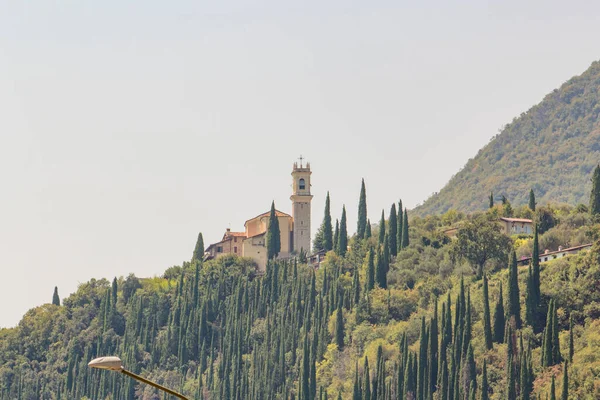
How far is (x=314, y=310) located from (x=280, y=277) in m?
8.74

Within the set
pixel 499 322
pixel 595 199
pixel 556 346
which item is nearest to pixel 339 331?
pixel 499 322

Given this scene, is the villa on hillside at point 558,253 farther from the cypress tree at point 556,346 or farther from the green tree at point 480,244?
the cypress tree at point 556,346

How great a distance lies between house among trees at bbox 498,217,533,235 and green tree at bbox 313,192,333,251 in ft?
47.6

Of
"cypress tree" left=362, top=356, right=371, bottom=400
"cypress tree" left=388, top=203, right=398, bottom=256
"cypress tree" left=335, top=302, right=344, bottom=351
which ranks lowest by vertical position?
"cypress tree" left=362, top=356, right=371, bottom=400

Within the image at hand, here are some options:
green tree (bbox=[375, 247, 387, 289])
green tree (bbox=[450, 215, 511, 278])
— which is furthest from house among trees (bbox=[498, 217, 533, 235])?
green tree (bbox=[450, 215, 511, 278])

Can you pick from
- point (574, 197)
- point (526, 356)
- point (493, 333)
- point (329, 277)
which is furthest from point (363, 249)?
point (574, 197)

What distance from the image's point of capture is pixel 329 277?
96938mm

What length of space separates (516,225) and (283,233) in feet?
65.3

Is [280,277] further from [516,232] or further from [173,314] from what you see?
[516,232]

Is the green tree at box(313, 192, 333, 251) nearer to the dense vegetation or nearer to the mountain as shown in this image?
the dense vegetation

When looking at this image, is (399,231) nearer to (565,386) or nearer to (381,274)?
(381,274)

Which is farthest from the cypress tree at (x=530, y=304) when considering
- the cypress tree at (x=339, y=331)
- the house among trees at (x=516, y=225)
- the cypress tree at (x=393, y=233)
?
the cypress tree at (x=393, y=233)

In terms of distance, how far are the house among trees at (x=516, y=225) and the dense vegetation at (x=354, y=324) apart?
36.0 inches

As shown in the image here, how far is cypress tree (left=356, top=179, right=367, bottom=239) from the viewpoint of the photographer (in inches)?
4028
